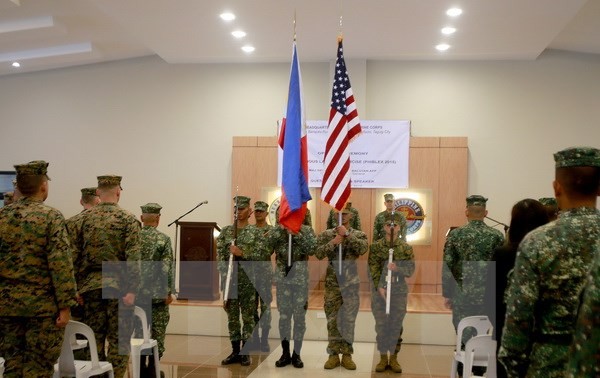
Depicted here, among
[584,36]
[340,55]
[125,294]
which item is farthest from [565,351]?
[584,36]

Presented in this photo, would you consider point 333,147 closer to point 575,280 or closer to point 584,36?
point 575,280

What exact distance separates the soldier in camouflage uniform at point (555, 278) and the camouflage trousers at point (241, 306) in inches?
164

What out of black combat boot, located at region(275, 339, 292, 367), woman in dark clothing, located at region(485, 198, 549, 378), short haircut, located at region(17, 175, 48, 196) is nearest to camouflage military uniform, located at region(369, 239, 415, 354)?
black combat boot, located at region(275, 339, 292, 367)

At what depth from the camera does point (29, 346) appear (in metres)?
3.54

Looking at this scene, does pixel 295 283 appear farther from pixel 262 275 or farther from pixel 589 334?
pixel 589 334

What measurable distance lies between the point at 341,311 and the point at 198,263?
2.83m

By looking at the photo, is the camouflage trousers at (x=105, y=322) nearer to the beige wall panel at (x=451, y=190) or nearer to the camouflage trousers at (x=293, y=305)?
the camouflage trousers at (x=293, y=305)

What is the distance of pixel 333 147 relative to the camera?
5.78 m

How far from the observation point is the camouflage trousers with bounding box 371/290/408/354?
19.3ft

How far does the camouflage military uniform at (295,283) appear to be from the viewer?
19.6 feet

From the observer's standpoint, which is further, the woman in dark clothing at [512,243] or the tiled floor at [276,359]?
the tiled floor at [276,359]

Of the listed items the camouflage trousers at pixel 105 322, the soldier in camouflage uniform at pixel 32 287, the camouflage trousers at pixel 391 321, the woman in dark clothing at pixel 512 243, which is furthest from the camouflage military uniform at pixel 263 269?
the woman in dark clothing at pixel 512 243

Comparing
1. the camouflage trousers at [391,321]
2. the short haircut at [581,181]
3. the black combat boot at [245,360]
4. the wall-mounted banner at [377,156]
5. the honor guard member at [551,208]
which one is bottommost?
the black combat boot at [245,360]

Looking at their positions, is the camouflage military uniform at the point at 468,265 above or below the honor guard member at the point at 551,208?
below
